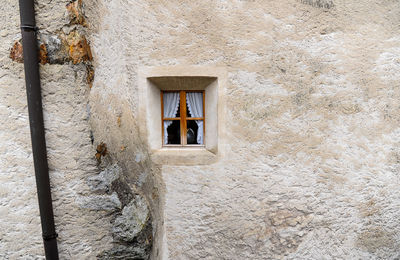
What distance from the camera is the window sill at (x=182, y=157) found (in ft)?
7.98

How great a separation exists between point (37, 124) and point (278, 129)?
227 centimetres

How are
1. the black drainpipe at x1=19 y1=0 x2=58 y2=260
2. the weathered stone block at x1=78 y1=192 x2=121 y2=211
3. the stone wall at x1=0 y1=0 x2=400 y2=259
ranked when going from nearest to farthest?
the black drainpipe at x1=19 y1=0 x2=58 y2=260, the weathered stone block at x1=78 y1=192 x2=121 y2=211, the stone wall at x1=0 y1=0 x2=400 y2=259

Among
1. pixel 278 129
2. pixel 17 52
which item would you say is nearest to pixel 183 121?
pixel 278 129

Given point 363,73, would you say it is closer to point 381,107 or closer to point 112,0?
point 381,107

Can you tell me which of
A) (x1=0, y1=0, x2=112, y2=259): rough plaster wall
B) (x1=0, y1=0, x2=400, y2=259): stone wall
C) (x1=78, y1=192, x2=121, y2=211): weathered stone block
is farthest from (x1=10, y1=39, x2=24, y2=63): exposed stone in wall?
(x1=78, y1=192, x2=121, y2=211): weathered stone block

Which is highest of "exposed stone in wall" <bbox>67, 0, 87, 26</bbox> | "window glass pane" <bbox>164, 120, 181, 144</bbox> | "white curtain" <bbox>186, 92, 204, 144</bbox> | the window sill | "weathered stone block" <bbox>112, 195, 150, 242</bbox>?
"exposed stone in wall" <bbox>67, 0, 87, 26</bbox>

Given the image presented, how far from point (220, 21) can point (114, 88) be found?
139 cm

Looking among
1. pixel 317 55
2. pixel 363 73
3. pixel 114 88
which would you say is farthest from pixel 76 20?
pixel 363 73

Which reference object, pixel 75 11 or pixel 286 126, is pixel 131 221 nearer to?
pixel 75 11

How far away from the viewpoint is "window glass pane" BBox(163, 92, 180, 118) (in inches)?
101

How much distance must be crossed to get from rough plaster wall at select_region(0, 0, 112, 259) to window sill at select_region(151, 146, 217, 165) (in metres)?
0.98

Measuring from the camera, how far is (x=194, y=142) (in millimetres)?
2637

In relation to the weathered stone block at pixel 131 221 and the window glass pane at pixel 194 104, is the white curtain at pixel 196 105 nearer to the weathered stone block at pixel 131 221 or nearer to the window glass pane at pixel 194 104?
the window glass pane at pixel 194 104

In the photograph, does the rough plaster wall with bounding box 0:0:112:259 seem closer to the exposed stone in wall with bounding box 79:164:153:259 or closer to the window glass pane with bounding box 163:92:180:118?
the exposed stone in wall with bounding box 79:164:153:259
